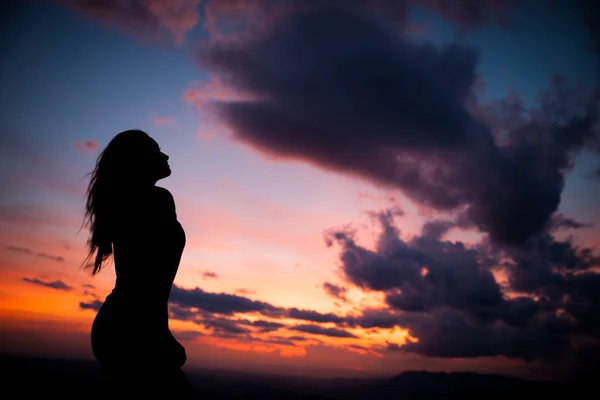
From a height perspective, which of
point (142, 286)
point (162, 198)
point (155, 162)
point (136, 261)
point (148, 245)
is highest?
point (155, 162)

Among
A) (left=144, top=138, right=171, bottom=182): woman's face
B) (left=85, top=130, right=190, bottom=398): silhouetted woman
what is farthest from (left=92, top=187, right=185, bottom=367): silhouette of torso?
(left=144, top=138, right=171, bottom=182): woman's face

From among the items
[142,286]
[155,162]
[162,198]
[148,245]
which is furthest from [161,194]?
[142,286]

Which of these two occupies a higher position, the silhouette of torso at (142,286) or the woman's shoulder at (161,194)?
the woman's shoulder at (161,194)

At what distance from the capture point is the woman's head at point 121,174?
384 centimetres

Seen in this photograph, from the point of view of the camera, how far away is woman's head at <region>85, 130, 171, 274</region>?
3838 millimetres

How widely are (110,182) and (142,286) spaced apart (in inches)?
42.6

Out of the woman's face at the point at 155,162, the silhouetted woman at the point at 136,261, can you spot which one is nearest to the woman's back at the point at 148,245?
the silhouetted woman at the point at 136,261

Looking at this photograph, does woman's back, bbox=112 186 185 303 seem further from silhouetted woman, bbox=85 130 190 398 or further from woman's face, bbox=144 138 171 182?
woman's face, bbox=144 138 171 182

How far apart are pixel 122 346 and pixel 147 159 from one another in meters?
1.66

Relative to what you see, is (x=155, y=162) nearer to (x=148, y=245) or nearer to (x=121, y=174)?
(x=121, y=174)

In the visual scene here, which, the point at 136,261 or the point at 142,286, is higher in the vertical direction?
the point at 136,261

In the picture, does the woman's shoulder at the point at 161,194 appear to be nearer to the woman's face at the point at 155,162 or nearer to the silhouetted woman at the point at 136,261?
the silhouetted woman at the point at 136,261

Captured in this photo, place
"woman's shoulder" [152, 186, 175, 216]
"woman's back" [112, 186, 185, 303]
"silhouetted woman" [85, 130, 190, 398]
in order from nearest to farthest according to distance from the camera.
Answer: "silhouetted woman" [85, 130, 190, 398] → "woman's back" [112, 186, 185, 303] → "woman's shoulder" [152, 186, 175, 216]

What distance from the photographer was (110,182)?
387 centimetres
